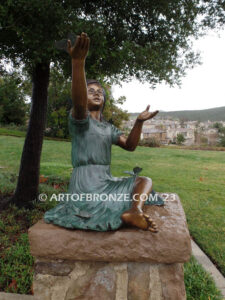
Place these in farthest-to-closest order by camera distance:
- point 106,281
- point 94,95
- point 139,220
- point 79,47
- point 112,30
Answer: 1. point 112,30
2. point 94,95
3. point 106,281
4. point 139,220
5. point 79,47

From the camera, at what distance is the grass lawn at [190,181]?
3783 millimetres

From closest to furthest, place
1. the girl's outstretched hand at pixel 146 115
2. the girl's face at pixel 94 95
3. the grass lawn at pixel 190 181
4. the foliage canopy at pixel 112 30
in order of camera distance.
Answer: the girl's outstretched hand at pixel 146 115 → the girl's face at pixel 94 95 → the foliage canopy at pixel 112 30 → the grass lawn at pixel 190 181

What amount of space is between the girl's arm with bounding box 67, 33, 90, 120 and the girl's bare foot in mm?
902

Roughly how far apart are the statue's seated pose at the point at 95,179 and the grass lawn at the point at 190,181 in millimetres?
1688

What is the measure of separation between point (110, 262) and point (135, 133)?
114 cm

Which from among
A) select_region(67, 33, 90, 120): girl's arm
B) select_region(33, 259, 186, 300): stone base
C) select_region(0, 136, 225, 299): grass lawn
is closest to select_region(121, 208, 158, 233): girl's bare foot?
select_region(33, 259, 186, 300): stone base

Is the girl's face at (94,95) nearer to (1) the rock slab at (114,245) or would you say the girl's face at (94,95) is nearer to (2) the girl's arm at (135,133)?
(2) the girl's arm at (135,133)

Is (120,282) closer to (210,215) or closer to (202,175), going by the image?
(210,215)

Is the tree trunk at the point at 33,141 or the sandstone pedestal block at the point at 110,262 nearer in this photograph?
the sandstone pedestal block at the point at 110,262

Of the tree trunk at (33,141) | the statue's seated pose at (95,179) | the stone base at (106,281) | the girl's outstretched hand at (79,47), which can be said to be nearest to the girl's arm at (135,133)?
the statue's seated pose at (95,179)

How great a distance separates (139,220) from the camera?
1817 millimetres

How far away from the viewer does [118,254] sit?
6.14 feet

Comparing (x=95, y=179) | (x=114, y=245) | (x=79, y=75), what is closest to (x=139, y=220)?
(x=114, y=245)

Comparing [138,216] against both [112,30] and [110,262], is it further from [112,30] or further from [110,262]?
[112,30]
